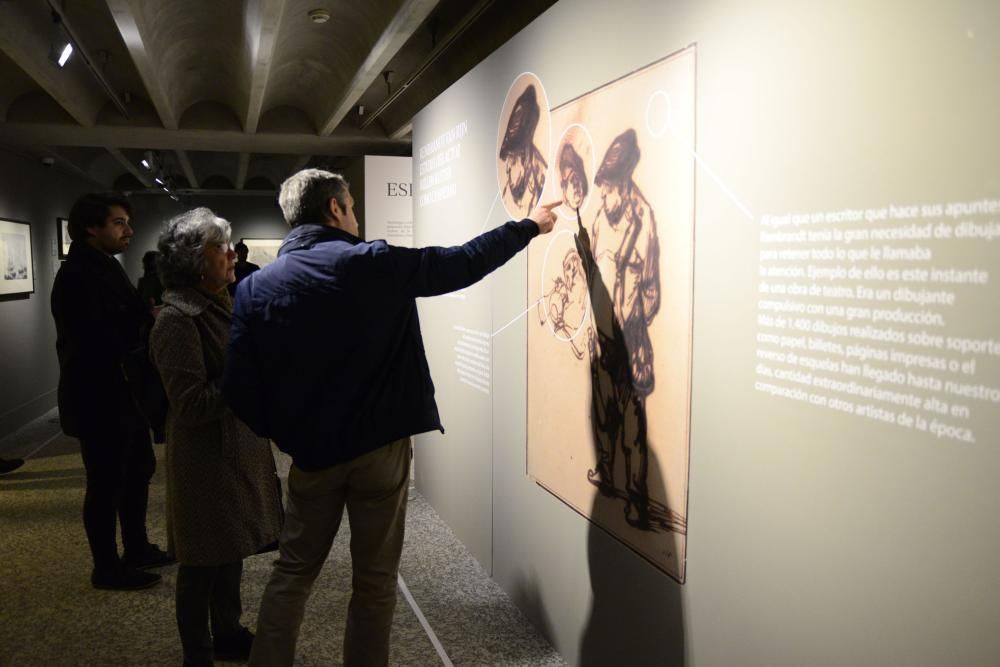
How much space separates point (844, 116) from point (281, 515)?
2.03 metres

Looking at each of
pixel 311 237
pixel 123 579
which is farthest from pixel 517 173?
pixel 123 579

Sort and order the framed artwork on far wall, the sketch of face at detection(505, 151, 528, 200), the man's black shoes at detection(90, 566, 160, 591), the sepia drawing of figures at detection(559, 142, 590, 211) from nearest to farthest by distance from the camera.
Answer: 1. the sepia drawing of figures at detection(559, 142, 590, 211)
2. the sketch of face at detection(505, 151, 528, 200)
3. the man's black shoes at detection(90, 566, 160, 591)
4. the framed artwork on far wall

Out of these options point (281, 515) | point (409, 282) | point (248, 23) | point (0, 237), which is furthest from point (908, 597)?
point (0, 237)

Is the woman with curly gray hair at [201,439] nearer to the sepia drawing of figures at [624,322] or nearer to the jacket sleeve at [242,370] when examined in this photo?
the jacket sleeve at [242,370]

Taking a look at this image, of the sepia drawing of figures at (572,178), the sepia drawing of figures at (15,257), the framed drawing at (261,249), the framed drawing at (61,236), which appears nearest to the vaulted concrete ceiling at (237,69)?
the framed drawing at (61,236)

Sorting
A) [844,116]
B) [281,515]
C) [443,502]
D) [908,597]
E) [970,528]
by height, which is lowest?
[443,502]

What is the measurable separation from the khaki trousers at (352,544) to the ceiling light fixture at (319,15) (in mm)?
3574

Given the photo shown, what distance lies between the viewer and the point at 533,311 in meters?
2.76

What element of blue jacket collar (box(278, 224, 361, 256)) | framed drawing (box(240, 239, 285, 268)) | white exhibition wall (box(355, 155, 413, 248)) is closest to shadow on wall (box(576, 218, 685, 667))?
blue jacket collar (box(278, 224, 361, 256))

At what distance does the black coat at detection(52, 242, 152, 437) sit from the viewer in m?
3.13

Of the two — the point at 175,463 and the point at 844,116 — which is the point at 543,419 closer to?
the point at 175,463

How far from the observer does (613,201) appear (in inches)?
85.1

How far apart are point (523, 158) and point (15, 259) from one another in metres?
6.39

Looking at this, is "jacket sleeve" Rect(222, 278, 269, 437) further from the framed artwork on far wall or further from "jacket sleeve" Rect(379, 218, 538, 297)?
the framed artwork on far wall
